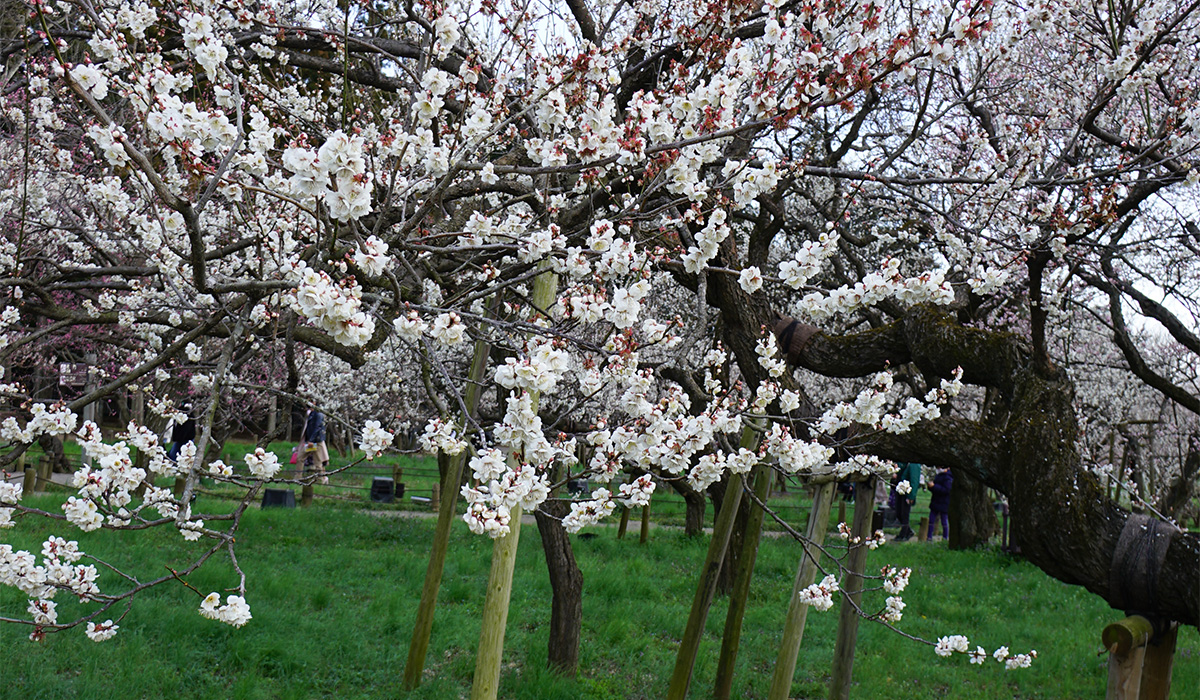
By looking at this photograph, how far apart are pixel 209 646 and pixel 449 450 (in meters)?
3.81

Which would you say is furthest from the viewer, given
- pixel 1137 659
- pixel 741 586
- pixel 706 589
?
pixel 741 586

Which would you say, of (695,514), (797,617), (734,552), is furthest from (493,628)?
(695,514)

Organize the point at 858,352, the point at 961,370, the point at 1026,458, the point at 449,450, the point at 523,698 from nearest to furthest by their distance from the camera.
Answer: the point at 449,450 → the point at 1026,458 → the point at 961,370 → the point at 858,352 → the point at 523,698

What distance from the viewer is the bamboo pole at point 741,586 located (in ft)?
15.3

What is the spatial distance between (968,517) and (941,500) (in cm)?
210

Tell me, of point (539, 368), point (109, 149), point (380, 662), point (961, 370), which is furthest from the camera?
point (380, 662)

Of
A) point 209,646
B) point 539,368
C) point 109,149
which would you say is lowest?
point 209,646

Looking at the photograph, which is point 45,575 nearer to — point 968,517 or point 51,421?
point 51,421

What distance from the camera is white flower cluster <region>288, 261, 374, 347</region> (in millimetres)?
1786

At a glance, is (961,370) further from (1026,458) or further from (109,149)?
(109,149)

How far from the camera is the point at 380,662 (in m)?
5.30

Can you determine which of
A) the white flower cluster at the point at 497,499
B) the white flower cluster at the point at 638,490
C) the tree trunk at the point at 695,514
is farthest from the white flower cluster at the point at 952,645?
the tree trunk at the point at 695,514

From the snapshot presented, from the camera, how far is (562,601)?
5.55 m

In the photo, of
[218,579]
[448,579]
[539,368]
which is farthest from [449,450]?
[448,579]
